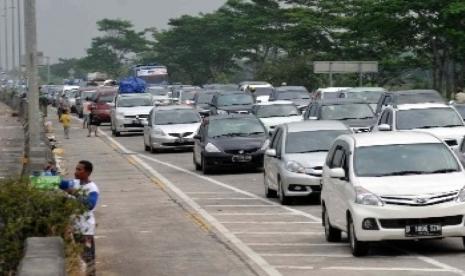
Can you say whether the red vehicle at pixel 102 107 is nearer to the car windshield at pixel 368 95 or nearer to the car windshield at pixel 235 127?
the car windshield at pixel 368 95

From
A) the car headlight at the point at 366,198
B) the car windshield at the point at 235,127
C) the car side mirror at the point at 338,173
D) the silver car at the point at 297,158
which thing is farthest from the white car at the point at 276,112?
the car headlight at the point at 366,198

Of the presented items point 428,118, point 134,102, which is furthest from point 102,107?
point 428,118

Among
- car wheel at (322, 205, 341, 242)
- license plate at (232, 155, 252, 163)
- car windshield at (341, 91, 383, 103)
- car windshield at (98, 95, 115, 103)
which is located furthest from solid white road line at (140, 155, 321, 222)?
car windshield at (98, 95, 115, 103)

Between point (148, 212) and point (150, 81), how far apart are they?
267ft

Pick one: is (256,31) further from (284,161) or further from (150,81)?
(284,161)

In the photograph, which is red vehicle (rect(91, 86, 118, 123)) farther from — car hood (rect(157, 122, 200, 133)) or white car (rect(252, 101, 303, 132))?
white car (rect(252, 101, 303, 132))

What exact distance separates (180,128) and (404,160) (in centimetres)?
2665

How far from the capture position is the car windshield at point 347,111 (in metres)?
36.5

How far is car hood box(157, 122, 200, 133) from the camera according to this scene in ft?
142

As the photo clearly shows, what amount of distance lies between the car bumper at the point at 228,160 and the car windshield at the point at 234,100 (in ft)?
63.4

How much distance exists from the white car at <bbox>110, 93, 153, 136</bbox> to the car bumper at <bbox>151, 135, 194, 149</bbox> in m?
11.6

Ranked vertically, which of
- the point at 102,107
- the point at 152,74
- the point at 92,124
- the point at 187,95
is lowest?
the point at 92,124

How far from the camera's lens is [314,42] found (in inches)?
3794

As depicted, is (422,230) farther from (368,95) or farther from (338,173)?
(368,95)
